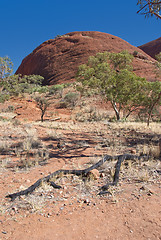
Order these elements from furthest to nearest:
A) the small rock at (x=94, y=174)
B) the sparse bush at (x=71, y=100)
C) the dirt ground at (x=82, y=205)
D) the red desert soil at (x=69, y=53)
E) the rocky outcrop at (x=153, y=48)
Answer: the rocky outcrop at (x=153, y=48) → the red desert soil at (x=69, y=53) → the sparse bush at (x=71, y=100) → the small rock at (x=94, y=174) → the dirt ground at (x=82, y=205)

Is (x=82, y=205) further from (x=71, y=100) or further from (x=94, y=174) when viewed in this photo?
(x=71, y=100)

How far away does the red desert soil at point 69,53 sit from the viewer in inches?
1581

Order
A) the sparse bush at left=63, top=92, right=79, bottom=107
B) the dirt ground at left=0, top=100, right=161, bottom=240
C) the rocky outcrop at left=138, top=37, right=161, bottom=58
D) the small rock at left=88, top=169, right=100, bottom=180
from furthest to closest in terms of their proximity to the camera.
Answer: the rocky outcrop at left=138, top=37, right=161, bottom=58 < the sparse bush at left=63, top=92, right=79, bottom=107 < the small rock at left=88, top=169, right=100, bottom=180 < the dirt ground at left=0, top=100, right=161, bottom=240

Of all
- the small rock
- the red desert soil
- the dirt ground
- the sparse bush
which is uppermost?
the red desert soil

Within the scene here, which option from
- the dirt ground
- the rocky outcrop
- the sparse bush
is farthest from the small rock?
the rocky outcrop

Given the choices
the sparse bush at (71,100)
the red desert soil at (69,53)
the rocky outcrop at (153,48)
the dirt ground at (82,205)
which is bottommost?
the dirt ground at (82,205)

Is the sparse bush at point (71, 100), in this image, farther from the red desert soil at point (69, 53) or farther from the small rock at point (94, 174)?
the small rock at point (94, 174)


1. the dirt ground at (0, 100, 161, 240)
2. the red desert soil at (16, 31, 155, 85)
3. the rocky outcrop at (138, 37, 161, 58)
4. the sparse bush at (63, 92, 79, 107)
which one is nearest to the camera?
the dirt ground at (0, 100, 161, 240)

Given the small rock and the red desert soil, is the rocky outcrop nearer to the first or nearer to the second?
the red desert soil

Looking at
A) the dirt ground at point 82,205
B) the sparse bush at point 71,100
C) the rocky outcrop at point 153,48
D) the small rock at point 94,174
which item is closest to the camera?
the dirt ground at point 82,205

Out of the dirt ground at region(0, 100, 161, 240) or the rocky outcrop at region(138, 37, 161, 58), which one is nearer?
the dirt ground at region(0, 100, 161, 240)

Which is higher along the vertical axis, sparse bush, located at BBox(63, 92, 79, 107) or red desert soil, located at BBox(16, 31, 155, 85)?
red desert soil, located at BBox(16, 31, 155, 85)

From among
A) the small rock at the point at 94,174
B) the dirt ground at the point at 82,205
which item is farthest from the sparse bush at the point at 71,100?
the small rock at the point at 94,174

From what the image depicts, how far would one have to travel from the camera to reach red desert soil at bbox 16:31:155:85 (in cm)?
4016
